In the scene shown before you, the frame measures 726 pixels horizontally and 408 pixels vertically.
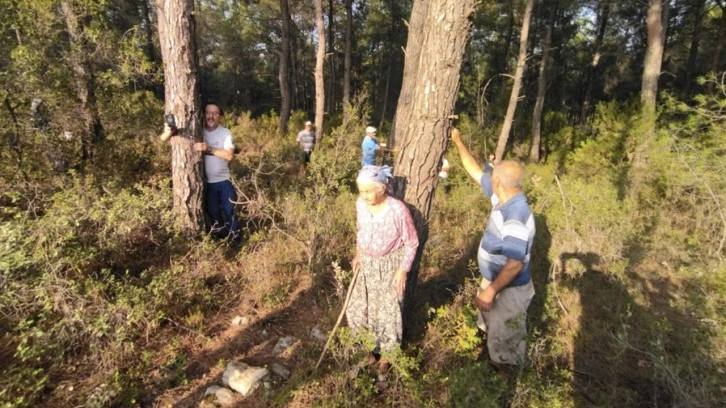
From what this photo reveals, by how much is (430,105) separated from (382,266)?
125 centimetres

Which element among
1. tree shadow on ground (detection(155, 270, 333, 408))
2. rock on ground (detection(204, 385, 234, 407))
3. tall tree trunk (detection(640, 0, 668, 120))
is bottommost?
rock on ground (detection(204, 385, 234, 407))

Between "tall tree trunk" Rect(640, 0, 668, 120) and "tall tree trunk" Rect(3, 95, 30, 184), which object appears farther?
"tall tree trunk" Rect(640, 0, 668, 120)

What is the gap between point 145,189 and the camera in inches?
143

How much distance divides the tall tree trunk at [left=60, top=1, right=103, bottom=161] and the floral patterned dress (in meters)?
4.10

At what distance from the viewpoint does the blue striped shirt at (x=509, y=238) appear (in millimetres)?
2285

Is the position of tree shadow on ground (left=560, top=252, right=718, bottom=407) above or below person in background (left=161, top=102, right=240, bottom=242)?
below

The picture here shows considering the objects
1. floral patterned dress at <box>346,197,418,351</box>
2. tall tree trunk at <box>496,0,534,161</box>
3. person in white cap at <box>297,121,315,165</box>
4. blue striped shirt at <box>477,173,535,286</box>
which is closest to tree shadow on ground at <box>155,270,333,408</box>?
floral patterned dress at <box>346,197,418,351</box>

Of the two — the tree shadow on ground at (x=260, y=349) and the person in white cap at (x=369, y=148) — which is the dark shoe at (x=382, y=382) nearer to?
the tree shadow on ground at (x=260, y=349)

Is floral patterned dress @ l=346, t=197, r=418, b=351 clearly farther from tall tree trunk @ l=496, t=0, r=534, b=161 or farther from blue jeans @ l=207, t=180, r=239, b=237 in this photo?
tall tree trunk @ l=496, t=0, r=534, b=161

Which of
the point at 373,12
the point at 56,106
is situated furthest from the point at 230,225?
the point at 373,12

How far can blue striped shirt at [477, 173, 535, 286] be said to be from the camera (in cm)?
229

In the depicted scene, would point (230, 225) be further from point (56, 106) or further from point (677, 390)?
point (677, 390)

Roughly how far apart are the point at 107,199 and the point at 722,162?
7.17 m

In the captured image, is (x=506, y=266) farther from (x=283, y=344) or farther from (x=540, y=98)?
(x=540, y=98)
